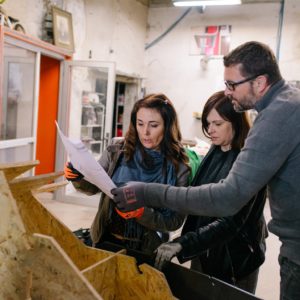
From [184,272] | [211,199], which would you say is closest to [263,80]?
[211,199]

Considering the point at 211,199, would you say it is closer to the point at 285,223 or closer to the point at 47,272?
the point at 285,223

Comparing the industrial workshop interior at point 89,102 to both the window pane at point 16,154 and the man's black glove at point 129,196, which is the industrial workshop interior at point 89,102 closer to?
the window pane at point 16,154

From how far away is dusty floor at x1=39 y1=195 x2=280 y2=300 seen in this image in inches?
101

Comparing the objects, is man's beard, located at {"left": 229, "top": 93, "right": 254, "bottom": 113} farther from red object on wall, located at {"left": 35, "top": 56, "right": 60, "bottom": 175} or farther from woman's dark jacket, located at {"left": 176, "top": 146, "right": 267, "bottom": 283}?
red object on wall, located at {"left": 35, "top": 56, "right": 60, "bottom": 175}

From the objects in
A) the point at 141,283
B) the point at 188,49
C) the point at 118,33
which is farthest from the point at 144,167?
the point at 188,49

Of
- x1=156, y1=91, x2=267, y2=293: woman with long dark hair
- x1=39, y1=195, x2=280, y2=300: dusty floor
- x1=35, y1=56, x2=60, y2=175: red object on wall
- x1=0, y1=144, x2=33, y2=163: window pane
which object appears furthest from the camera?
x1=35, y1=56, x2=60, y2=175: red object on wall

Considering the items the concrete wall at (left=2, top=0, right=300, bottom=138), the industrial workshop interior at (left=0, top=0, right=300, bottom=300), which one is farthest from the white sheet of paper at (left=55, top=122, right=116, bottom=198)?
the concrete wall at (left=2, top=0, right=300, bottom=138)

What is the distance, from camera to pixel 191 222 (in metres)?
1.34

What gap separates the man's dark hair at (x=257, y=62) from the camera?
107cm

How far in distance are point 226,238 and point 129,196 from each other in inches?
15.2

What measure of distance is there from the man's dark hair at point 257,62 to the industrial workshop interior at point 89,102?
0.54 meters

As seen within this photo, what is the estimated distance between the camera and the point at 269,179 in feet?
3.21

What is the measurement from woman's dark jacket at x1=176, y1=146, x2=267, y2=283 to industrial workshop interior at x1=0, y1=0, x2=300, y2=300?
6.8 inches

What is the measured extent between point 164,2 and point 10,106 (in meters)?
3.88
